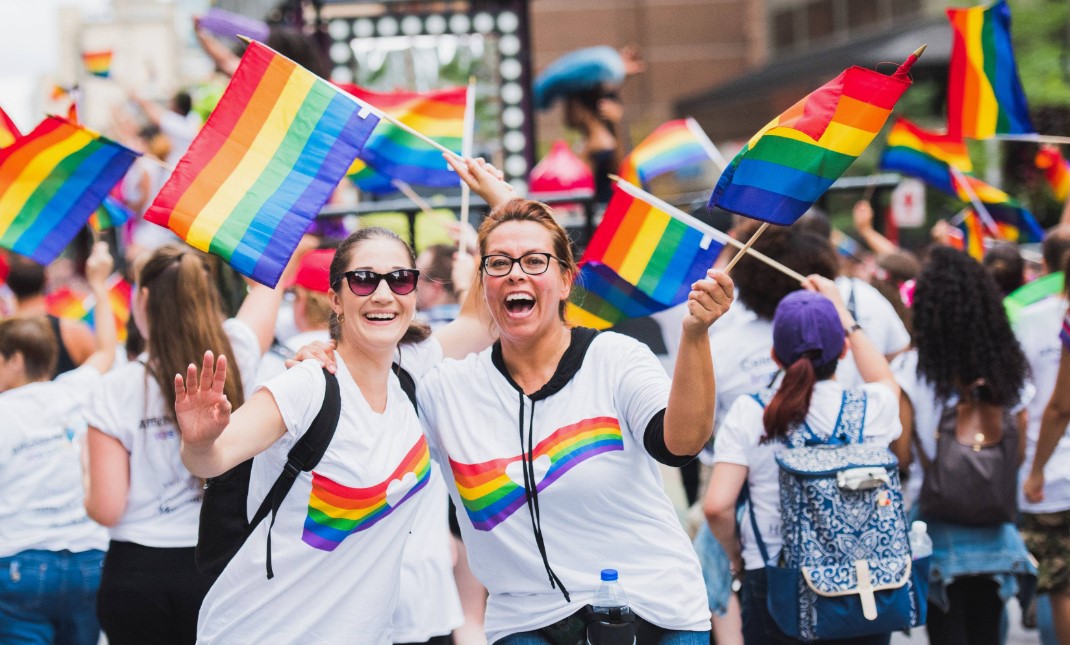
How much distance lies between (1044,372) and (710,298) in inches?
133

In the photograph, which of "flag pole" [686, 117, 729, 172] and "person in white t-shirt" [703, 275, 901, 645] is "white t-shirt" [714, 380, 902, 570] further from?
A: "flag pole" [686, 117, 729, 172]

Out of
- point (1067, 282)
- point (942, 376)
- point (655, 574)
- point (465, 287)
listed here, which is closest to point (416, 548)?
point (465, 287)

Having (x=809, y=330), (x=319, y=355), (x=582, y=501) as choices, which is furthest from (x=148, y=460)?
(x=809, y=330)

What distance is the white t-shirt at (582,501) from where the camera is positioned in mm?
3512

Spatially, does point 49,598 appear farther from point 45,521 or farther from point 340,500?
point 340,500

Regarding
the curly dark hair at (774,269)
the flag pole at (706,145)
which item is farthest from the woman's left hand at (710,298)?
the flag pole at (706,145)

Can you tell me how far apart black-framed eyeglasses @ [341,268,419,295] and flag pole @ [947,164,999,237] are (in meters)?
5.54

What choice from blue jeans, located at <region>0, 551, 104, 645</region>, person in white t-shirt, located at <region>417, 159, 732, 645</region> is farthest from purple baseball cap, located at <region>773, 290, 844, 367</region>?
blue jeans, located at <region>0, 551, 104, 645</region>

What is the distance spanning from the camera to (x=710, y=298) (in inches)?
127

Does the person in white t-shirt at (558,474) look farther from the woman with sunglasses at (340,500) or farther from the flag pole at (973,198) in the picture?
the flag pole at (973,198)

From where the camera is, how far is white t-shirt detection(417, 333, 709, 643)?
3.51 metres

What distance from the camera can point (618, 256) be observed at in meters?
5.22

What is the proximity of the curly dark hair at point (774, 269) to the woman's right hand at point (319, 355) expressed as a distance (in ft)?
7.63

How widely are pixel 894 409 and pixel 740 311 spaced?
47.6 inches
